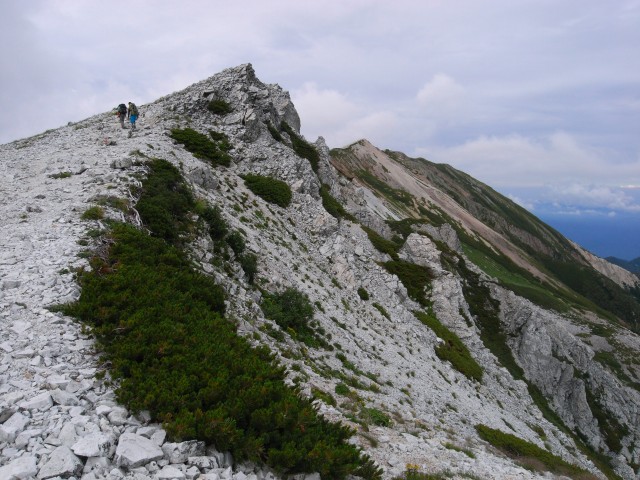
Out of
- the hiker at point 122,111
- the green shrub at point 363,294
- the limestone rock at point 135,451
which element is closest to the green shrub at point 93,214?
the limestone rock at point 135,451

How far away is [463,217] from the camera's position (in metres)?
149

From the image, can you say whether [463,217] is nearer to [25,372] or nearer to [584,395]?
[584,395]

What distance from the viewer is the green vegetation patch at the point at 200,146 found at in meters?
33.5

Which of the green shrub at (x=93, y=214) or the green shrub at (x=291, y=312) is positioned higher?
the green shrub at (x=93, y=214)

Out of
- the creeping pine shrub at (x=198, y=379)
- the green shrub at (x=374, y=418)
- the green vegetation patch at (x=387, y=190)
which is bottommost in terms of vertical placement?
the green shrub at (x=374, y=418)

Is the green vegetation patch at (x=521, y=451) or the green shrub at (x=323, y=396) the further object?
the green vegetation patch at (x=521, y=451)

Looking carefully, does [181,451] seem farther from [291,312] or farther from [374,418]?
[291,312]

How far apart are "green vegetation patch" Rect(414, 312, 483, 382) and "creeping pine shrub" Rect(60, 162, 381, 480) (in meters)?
25.1

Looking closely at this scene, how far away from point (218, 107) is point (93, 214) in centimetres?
2883

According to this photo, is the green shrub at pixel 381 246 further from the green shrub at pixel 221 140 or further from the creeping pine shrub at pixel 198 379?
the creeping pine shrub at pixel 198 379

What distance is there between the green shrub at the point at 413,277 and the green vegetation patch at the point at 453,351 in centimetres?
238

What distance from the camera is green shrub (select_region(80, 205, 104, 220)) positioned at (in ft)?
50.9

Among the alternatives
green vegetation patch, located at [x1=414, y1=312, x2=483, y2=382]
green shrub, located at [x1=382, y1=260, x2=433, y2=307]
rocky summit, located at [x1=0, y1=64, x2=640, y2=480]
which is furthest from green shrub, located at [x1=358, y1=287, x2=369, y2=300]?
green shrub, located at [x1=382, y1=260, x2=433, y2=307]

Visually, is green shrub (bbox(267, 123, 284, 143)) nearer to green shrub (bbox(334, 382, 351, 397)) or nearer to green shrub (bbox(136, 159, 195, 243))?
green shrub (bbox(136, 159, 195, 243))
